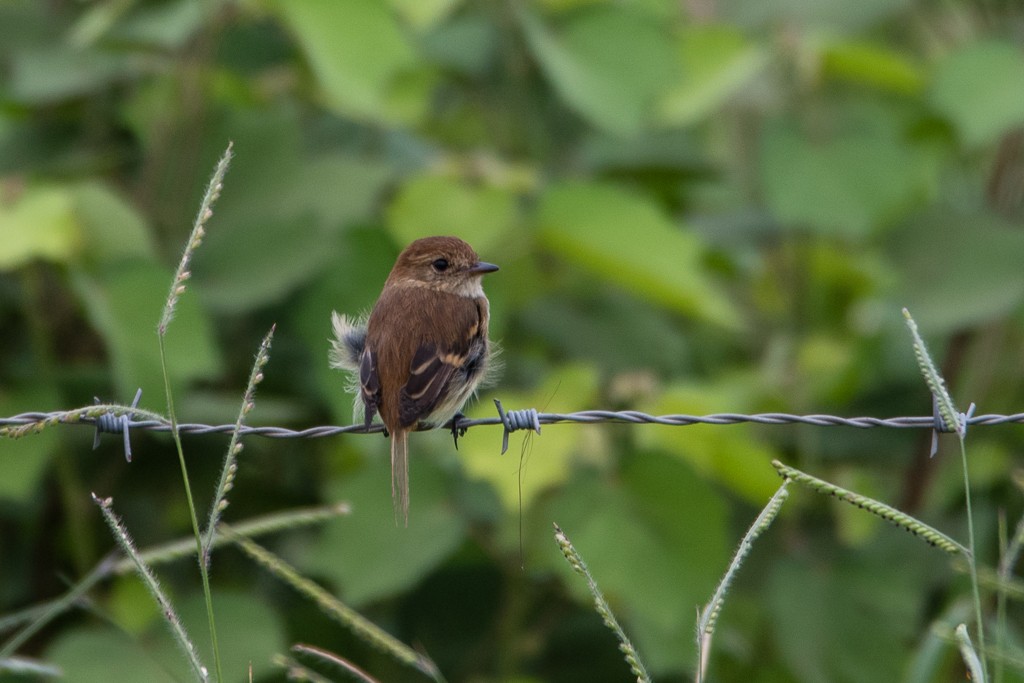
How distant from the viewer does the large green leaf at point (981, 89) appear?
4883 millimetres

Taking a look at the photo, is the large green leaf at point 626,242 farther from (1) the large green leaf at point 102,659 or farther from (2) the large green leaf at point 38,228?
(1) the large green leaf at point 102,659

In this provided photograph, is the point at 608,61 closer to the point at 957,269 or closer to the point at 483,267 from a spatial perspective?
the point at 483,267

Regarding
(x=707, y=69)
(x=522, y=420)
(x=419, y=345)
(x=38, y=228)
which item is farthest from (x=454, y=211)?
(x=522, y=420)

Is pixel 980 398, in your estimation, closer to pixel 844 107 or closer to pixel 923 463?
pixel 923 463

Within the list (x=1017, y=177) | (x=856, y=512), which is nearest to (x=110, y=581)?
(x=856, y=512)

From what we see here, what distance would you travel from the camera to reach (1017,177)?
5.51m

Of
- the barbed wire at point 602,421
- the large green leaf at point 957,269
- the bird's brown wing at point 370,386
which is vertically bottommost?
the bird's brown wing at point 370,386

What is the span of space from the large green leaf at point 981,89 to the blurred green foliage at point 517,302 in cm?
2

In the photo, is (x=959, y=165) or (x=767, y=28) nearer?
(x=767, y=28)

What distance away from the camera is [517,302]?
5.00 meters

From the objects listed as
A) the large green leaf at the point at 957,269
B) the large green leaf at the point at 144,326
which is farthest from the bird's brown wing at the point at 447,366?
the large green leaf at the point at 957,269

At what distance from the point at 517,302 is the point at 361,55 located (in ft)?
3.53

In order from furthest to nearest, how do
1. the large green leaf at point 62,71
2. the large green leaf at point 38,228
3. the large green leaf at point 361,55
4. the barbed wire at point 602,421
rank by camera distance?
1. the large green leaf at point 62,71
2. the large green leaf at point 361,55
3. the large green leaf at point 38,228
4. the barbed wire at point 602,421

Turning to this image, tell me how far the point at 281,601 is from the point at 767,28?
9.77ft
